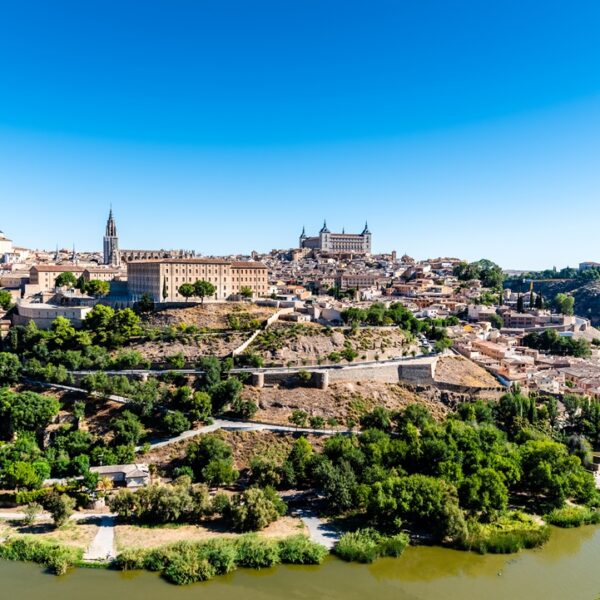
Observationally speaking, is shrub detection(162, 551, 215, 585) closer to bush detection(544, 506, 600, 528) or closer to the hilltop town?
the hilltop town

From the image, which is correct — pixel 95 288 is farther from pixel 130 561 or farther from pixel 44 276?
pixel 130 561

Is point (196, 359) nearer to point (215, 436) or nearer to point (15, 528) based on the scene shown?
point (215, 436)

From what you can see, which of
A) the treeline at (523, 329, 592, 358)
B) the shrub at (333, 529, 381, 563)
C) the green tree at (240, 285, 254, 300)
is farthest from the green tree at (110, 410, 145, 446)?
the treeline at (523, 329, 592, 358)

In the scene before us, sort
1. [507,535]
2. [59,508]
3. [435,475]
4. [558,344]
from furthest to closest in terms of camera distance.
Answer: [558,344] → [435,475] → [507,535] → [59,508]

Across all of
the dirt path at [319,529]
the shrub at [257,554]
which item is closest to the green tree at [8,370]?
the dirt path at [319,529]

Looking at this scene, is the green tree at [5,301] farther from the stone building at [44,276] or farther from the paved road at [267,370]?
the paved road at [267,370]

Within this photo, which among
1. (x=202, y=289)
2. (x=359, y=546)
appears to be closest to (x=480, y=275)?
(x=202, y=289)
